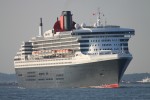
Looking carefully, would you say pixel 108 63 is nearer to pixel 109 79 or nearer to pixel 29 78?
pixel 109 79

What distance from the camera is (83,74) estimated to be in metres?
A: 138

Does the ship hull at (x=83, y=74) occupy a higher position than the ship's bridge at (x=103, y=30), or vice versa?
the ship's bridge at (x=103, y=30)

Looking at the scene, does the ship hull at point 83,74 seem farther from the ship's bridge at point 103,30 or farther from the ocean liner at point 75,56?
the ship's bridge at point 103,30

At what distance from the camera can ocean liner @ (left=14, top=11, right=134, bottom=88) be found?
449 feet

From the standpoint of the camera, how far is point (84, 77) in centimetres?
13825

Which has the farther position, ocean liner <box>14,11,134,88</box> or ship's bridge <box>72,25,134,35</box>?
ship's bridge <box>72,25,134,35</box>

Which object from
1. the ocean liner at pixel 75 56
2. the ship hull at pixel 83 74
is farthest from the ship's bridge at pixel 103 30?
the ship hull at pixel 83 74

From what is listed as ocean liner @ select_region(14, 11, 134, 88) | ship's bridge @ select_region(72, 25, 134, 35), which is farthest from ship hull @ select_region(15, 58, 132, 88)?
ship's bridge @ select_region(72, 25, 134, 35)

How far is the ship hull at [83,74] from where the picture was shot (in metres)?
136

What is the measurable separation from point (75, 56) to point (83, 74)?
4.86 metres

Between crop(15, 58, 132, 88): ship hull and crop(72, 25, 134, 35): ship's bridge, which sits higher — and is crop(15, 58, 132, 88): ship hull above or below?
below

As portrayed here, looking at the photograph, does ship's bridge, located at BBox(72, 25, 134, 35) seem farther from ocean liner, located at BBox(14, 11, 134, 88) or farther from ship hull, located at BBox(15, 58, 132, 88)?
ship hull, located at BBox(15, 58, 132, 88)

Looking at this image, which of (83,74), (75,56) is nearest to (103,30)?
(75,56)

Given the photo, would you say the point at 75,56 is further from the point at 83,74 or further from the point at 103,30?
the point at 103,30
